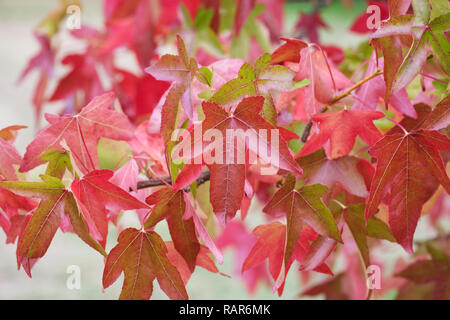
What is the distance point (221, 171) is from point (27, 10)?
3.97 meters

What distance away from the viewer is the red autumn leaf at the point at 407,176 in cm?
44

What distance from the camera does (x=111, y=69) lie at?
1.09 metres

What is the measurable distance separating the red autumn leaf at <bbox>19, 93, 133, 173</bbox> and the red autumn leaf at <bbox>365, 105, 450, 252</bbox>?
0.80ft

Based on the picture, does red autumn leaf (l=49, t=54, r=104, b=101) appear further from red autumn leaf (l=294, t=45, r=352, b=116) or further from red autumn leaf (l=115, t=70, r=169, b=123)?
red autumn leaf (l=294, t=45, r=352, b=116)

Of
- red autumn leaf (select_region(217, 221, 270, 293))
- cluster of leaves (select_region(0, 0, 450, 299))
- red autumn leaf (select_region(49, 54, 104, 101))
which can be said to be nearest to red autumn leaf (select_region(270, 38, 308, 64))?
cluster of leaves (select_region(0, 0, 450, 299))

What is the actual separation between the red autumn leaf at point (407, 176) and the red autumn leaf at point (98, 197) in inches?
8.2

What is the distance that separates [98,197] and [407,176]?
270mm

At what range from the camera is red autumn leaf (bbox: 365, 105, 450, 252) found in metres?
0.44

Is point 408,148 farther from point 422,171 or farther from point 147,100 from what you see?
point 147,100

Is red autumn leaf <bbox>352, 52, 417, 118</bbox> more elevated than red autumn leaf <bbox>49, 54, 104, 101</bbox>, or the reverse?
red autumn leaf <bbox>49, 54, 104, 101</bbox>

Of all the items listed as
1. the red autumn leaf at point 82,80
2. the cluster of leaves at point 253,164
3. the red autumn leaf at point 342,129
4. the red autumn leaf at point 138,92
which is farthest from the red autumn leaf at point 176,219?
the red autumn leaf at point 82,80

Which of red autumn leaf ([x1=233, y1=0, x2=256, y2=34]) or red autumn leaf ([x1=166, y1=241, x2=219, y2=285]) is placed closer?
red autumn leaf ([x1=166, y1=241, x2=219, y2=285])

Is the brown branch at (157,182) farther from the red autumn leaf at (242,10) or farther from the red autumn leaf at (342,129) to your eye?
the red autumn leaf at (242,10)

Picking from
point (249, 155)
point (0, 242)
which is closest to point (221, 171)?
point (249, 155)
